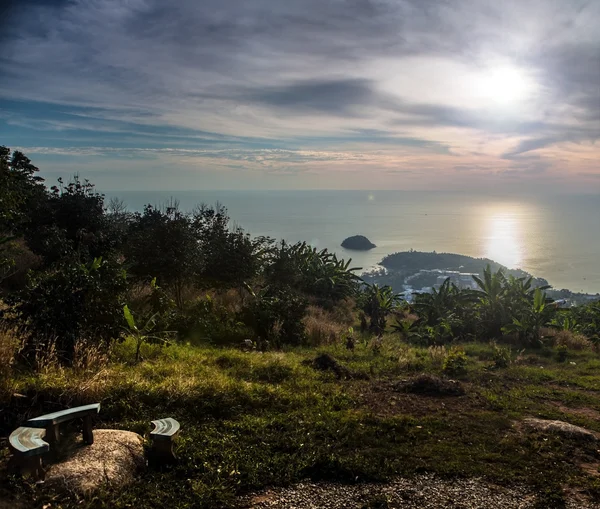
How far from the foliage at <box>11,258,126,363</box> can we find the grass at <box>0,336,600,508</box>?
0.74m

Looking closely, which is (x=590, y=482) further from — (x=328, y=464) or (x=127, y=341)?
(x=127, y=341)

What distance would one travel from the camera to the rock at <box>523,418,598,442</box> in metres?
6.04

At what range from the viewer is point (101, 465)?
446 centimetres

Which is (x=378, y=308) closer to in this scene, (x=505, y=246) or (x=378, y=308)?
(x=378, y=308)

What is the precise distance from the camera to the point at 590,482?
15.9 feet

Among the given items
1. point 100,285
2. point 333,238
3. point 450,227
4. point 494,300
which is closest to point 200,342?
point 100,285

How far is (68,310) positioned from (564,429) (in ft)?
26.3

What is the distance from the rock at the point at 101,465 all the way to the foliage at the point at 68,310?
245cm

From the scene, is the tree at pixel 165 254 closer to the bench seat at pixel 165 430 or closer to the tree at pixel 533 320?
the bench seat at pixel 165 430

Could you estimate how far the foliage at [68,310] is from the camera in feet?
22.5

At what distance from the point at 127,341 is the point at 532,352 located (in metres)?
12.9

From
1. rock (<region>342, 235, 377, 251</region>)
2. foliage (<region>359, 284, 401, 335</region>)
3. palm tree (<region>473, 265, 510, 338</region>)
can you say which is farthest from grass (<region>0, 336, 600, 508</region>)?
rock (<region>342, 235, 377, 251</region>)

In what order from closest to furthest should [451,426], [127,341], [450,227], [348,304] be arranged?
[451,426]
[127,341]
[348,304]
[450,227]

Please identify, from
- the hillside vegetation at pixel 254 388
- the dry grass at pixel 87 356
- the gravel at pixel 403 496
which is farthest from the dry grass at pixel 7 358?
the gravel at pixel 403 496
